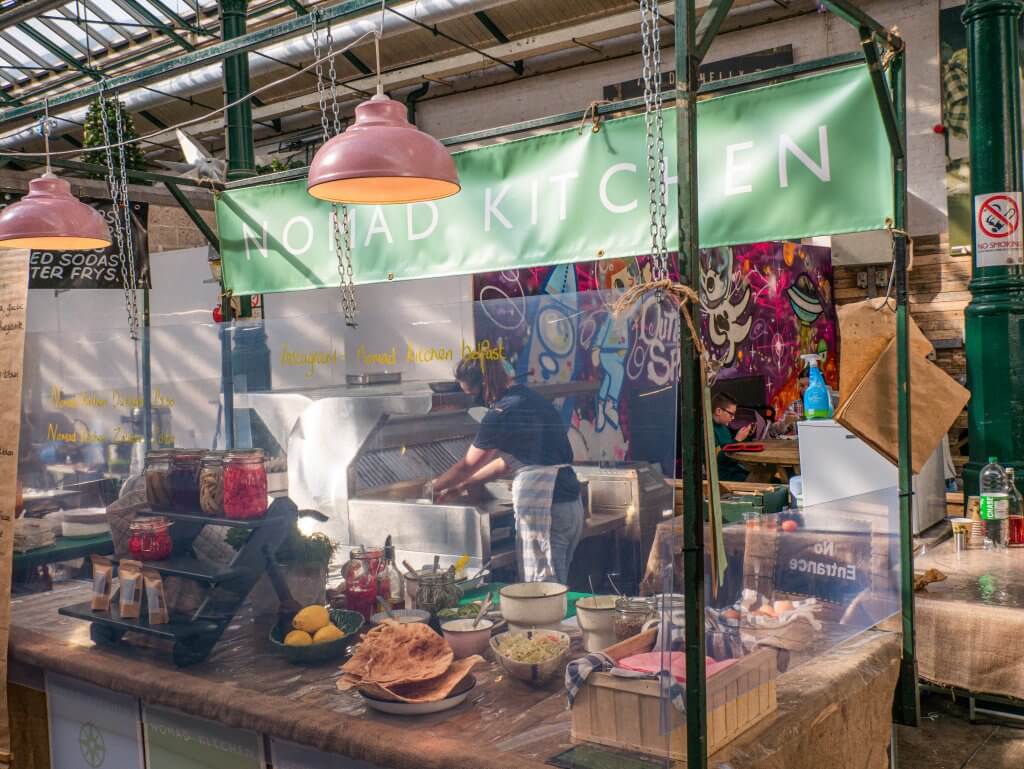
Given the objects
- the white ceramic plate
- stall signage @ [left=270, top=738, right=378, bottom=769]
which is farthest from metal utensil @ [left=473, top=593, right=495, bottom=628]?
stall signage @ [left=270, top=738, right=378, bottom=769]

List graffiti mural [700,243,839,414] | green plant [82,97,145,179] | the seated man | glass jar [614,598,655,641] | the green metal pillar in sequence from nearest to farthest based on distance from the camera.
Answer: glass jar [614,598,655,641] → green plant [82,97,145,179] → the green metal pillar → the seated man → graffiti mural [700,243,839,414]

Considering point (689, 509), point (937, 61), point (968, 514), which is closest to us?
point (689, 509)

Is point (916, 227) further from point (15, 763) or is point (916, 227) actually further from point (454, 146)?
point (15, 763)

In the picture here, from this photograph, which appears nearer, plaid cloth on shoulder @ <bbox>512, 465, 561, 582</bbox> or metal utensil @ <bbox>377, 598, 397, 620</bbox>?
plaid cloth on shoulder @ <bbox>512, 465, 561, 582</bbox>

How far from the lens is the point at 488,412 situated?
2574 mm

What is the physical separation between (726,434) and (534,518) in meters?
5.55

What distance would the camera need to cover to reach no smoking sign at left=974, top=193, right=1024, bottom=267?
4.88m

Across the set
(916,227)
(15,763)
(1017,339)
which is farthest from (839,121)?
(916,227)

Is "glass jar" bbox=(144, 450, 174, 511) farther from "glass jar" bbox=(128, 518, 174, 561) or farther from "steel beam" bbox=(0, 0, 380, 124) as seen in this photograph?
"steel beam" bbox=(0, 0, 380, 124)

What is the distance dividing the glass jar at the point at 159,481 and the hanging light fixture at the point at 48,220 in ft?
3.08

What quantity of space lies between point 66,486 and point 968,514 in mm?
4204

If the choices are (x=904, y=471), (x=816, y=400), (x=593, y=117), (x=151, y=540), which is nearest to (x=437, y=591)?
(x=151, y=540)

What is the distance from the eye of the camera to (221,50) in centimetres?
325

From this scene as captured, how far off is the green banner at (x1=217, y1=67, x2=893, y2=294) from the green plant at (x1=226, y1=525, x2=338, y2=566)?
118cm
